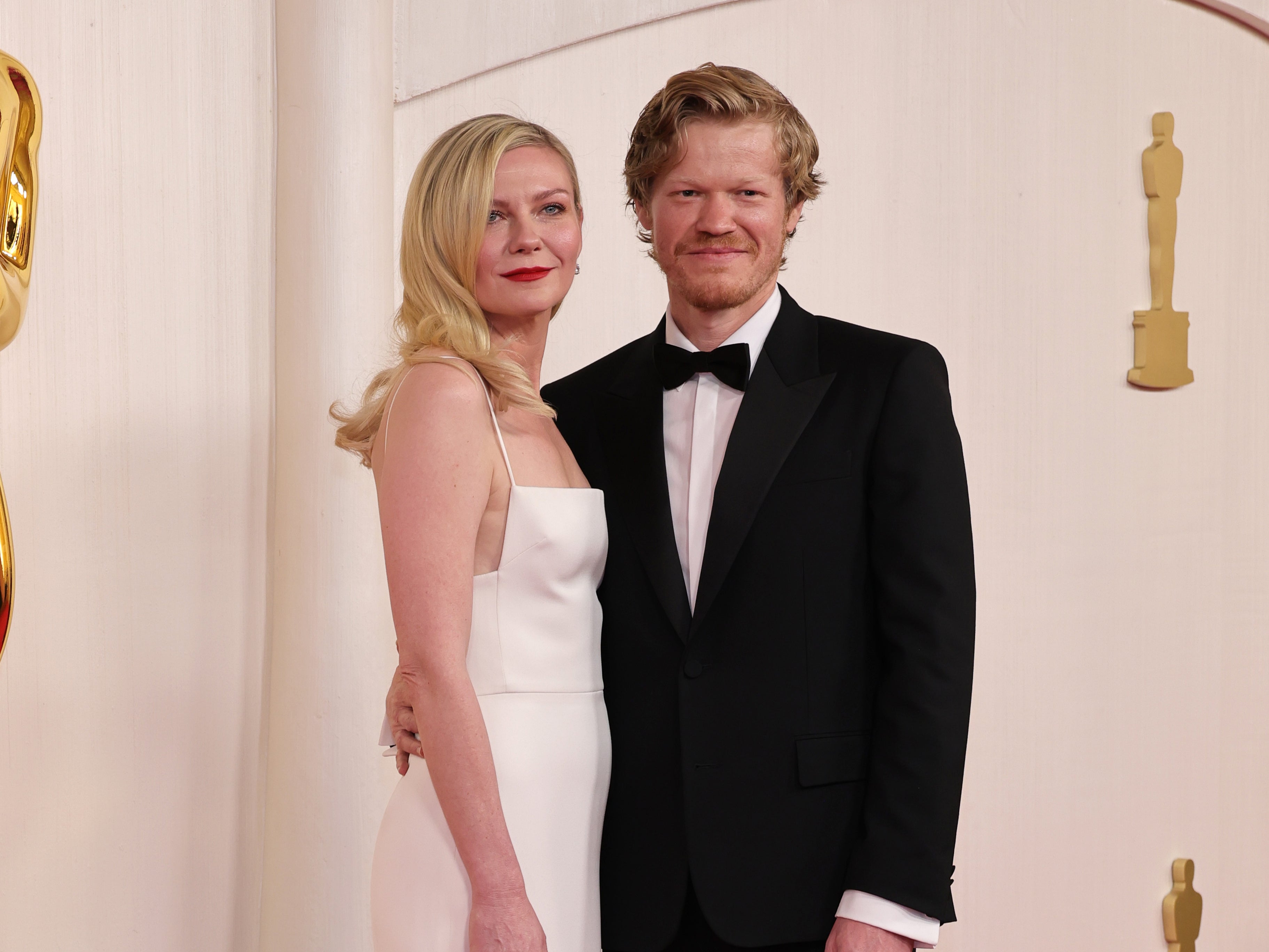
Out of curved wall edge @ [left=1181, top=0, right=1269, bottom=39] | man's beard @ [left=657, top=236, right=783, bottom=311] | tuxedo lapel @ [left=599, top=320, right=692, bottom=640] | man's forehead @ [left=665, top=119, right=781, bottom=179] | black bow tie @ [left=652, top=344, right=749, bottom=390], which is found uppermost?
curved wall edge @ [left=1181, top=0, right=1269, bottom=39]

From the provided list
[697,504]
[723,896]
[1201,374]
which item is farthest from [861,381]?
[1201,374]

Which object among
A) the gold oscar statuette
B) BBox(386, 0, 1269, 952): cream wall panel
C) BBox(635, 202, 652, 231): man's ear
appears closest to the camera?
the gold oscar statuette

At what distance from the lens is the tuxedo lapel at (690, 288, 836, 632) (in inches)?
65.9

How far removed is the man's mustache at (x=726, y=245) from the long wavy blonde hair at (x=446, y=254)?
12.9 inches

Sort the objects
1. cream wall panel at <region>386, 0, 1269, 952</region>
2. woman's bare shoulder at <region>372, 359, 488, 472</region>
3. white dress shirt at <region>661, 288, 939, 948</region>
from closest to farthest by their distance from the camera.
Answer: woman's bare shoulder at <region>372, 359, 488, 472</region>
white dress shirt at <region>661, 288, 939, 948</region>
cream wall panel at <region>386, 0, 1269, 952</region>

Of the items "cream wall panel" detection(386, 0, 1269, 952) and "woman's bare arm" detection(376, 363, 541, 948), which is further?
"cream wall panel" detection(386, 0, 1269, 952)

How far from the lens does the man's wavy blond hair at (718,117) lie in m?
1.87

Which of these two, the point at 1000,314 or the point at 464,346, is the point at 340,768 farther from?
the point at 1000,314

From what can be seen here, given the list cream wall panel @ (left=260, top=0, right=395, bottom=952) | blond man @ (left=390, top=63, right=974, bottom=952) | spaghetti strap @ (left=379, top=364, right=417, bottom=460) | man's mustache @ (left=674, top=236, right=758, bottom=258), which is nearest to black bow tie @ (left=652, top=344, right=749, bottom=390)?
blond man @ (left=390, top=63, right=974, bottom=952)

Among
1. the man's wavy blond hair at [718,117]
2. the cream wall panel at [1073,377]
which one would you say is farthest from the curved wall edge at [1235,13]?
the man's wavy blond hair at [718,117]

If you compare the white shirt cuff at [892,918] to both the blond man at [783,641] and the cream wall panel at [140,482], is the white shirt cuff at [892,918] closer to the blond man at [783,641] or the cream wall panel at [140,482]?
the blond man at [783,641]

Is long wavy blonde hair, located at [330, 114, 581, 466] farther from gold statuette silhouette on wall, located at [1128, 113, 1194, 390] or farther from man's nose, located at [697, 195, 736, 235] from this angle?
gold statuette silhouette on wall, located at [1128, 113, 1194, 390]

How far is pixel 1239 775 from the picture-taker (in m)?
3.24

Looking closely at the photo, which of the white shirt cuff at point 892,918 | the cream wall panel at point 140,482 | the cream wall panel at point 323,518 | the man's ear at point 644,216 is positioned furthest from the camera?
the cream wall panel at point 323,518
